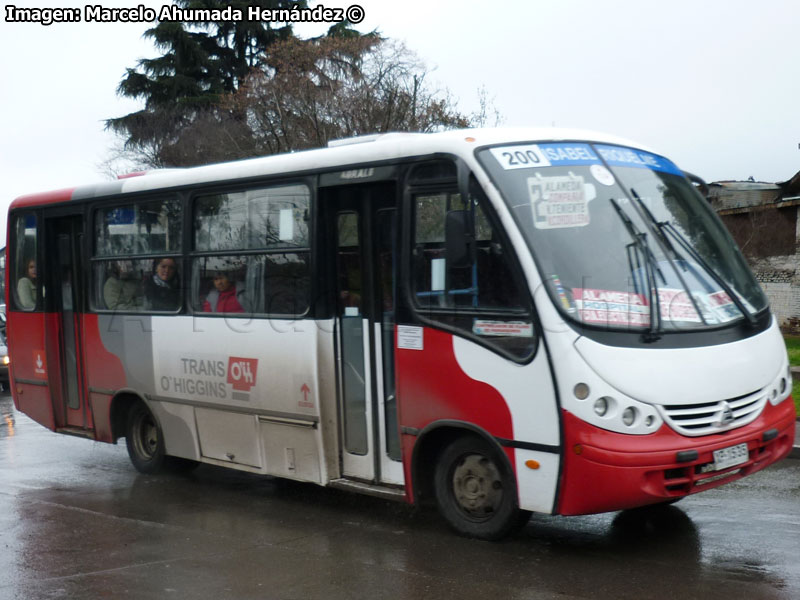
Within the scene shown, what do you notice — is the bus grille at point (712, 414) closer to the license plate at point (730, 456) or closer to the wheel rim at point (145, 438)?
the license plate at point (730, 456)

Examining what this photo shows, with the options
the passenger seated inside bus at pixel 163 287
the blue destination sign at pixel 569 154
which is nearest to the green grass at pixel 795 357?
the blue destination sign at pixel 569 154

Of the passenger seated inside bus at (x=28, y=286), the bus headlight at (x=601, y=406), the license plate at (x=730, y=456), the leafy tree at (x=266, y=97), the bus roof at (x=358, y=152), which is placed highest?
the leafy tree at (x=266, y=97)

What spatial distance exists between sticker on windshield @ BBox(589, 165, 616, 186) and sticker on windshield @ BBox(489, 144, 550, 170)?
12.5 inches

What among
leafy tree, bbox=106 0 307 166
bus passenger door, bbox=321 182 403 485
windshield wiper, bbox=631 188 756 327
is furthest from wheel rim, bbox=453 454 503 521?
leafy tree, bbox=106 0 307 166

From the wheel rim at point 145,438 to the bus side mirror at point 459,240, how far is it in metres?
4.80

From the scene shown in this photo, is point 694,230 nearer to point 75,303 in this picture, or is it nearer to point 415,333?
point 415,333

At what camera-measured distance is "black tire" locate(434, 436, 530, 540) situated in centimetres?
681

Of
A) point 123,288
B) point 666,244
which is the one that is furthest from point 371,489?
point 123,288

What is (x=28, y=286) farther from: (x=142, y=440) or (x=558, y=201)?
(x=558, y=201)

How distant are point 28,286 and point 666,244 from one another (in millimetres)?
7519

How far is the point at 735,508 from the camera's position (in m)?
7.90

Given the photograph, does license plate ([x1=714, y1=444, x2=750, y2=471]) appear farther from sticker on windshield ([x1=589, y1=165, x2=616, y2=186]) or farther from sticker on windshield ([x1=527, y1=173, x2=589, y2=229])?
sticker on windshield ([x1=589, y1=165, x2=616, y2=186])

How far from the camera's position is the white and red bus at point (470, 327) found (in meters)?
6.31

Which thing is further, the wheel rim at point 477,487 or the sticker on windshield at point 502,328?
the wheel rim at point 477,487
